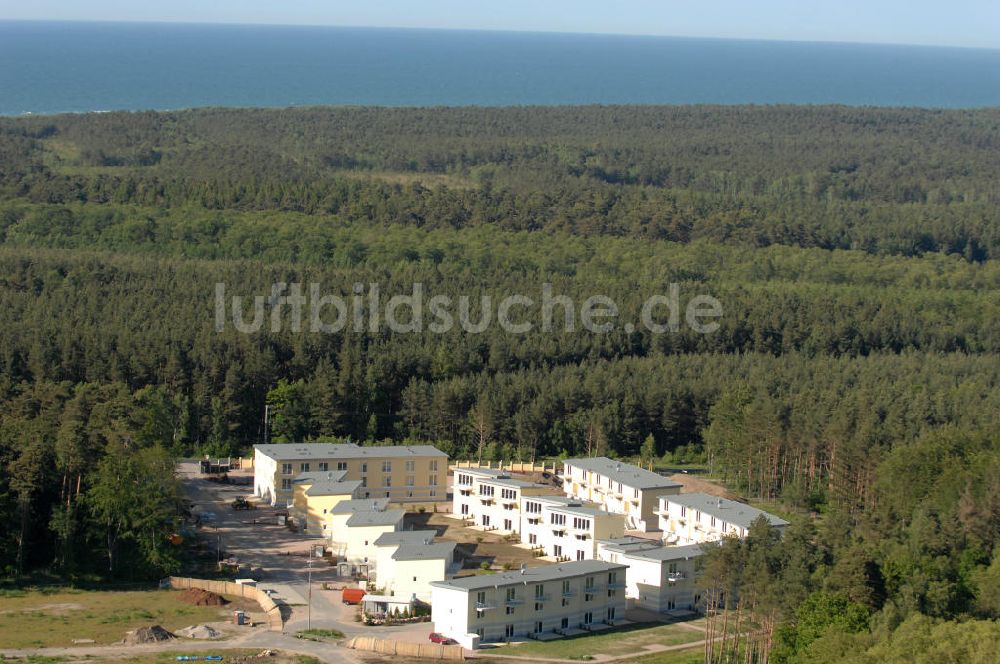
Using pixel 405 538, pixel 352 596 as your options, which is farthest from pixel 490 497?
pixel 352 596

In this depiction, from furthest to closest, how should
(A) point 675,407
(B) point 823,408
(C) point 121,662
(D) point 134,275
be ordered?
(D) point 134,275
(A) point 675,407
(B) point 823,408
(C) point 121,662

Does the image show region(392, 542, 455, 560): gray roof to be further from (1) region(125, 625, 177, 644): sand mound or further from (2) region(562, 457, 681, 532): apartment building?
(2) region(562, 457, 681, 532): apartment building

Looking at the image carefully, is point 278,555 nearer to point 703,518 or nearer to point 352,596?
point 352,596

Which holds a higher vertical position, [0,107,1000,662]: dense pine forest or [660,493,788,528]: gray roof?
[0,107,1000,662]: dense pine forest

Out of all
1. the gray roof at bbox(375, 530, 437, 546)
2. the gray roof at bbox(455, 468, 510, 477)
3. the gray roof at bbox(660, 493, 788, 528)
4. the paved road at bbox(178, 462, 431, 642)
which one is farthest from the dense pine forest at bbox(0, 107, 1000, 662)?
the gray roof at bbox(375, 530, 437, 546)

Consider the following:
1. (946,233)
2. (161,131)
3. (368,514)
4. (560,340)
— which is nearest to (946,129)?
(946,233)

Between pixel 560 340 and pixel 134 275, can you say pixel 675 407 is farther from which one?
pixel 134 275
